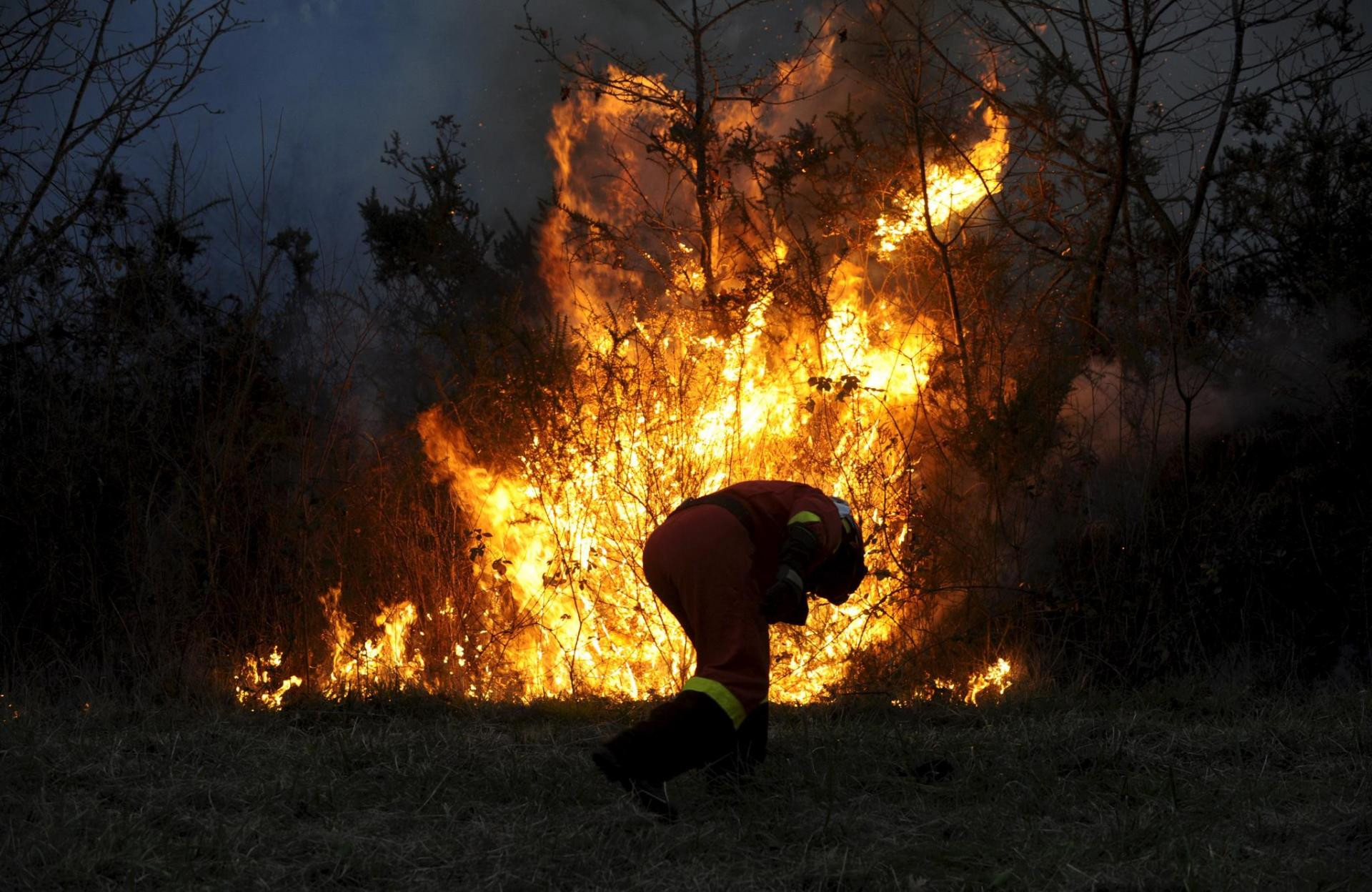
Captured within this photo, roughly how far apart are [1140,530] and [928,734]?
9.17ft

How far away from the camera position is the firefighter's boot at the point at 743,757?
4535 millimetres

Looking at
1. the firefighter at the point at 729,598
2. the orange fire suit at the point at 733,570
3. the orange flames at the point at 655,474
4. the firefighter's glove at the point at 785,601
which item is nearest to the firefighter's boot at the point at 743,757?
the firefighter at the point at 729,598

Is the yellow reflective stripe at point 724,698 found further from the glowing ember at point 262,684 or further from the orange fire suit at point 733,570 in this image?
the glowing ember at point 262,684

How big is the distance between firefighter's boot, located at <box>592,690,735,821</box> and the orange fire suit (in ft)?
0.20

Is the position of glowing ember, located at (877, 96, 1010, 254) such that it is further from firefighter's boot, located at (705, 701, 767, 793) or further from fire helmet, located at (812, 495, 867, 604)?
firefighter's boot, located at (705, 701, 767, 793)

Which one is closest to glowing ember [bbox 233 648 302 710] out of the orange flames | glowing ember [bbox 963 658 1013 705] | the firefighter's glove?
the orange flames

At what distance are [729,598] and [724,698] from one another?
14.5 inches

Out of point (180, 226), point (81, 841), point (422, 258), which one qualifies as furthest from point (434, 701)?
point (422, 258)

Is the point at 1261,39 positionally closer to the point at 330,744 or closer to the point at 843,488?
the point at 843,488

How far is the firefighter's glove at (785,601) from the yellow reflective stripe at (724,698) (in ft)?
1.07

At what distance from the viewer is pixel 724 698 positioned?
4207 mm

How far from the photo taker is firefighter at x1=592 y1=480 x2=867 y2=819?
414 centimetres

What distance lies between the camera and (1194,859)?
376 cm

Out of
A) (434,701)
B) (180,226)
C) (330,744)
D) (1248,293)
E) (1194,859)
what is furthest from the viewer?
(1248,293)
